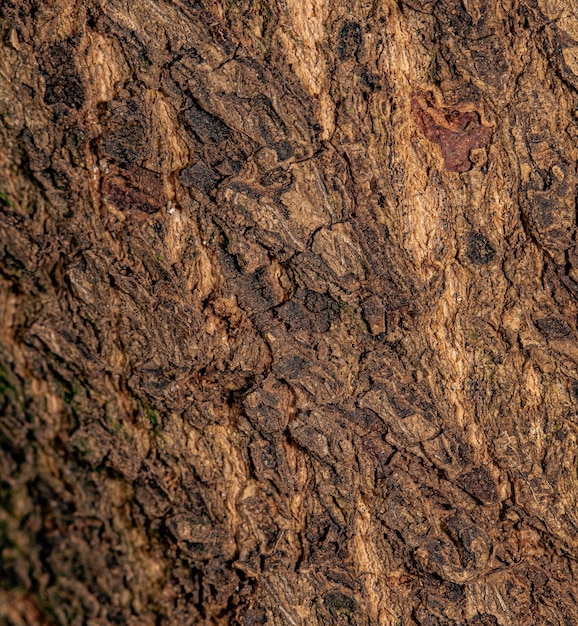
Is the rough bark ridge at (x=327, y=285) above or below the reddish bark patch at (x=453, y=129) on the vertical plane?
below

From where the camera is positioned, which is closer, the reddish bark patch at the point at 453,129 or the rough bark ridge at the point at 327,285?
the rough bark ridge at the point at 327,285

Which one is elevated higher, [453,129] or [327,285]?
Answer: [453,129]

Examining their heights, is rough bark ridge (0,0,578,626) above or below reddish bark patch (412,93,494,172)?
below

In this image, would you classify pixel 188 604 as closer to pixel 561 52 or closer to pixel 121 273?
pixel 121 273

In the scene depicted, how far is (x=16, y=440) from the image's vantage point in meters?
2.21

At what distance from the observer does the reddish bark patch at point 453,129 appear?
8.79 ft

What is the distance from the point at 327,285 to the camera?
8.68ft

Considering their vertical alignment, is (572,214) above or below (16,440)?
above

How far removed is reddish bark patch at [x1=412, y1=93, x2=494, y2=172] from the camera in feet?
8.79

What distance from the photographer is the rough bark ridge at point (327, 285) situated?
254 cm

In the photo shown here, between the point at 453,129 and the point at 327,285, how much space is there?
87 centimetres

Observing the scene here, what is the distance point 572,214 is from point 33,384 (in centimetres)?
232

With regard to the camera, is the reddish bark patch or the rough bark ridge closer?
the rough bark ridge

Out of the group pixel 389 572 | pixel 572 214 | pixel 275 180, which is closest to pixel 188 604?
pixel 389 572
